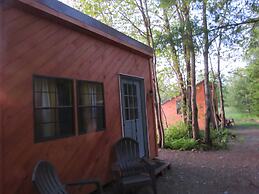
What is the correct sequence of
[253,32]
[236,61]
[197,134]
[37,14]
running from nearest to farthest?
[37,14] → [253,32] → [197,134] → [236,61]

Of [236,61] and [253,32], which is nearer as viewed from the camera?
[253,32]

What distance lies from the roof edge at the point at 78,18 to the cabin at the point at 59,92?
1 cm

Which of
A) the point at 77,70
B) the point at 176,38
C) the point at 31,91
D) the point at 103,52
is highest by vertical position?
the point at 176,38

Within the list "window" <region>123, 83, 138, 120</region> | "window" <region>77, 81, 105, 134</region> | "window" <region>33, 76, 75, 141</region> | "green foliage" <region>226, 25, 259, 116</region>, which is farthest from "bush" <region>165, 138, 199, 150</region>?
"window" <region>33, 76, 75, 141</region>

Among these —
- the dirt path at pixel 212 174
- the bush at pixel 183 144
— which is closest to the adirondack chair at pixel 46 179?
the dirt path at pixel 212 174

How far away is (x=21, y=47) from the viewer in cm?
373

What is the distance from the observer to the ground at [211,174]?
533cm

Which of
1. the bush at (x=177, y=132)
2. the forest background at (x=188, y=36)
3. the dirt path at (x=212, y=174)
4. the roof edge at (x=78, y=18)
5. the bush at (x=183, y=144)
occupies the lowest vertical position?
the dirt path at (x=212, y=174)

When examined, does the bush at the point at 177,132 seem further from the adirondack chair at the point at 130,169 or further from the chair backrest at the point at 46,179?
the chair backrest at the point at 46,179

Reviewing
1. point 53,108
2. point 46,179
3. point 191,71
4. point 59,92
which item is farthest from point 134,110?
point 191,71

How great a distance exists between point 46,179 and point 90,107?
1.80m

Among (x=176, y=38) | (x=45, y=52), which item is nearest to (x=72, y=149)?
(x=45, y=52)

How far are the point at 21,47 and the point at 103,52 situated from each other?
7.02 feet

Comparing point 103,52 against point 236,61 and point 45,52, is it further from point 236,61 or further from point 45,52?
point 236,61
